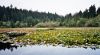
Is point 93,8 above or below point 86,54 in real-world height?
above

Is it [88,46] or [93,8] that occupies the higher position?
[93,8]

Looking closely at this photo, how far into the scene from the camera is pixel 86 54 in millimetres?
16938

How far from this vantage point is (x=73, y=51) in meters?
18.2

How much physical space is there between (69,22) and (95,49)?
163ft

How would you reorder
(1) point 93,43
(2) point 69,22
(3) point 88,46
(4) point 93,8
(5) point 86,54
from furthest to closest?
(4) point 93,8 < (2) point 69,22 < (1) point 93,43 < (3) point 88,46 < (5) point 86,54

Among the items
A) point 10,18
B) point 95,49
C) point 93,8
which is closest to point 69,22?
point 93,8

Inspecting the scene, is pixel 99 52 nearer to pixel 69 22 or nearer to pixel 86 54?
pixel 86 54

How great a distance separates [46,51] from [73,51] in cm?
262

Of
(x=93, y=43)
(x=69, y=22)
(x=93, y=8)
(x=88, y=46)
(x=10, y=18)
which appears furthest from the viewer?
(x=10, y=18)

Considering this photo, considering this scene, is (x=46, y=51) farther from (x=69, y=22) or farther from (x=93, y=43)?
(x=69, y=22)

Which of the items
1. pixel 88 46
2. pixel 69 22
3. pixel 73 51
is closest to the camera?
pixel 73 51

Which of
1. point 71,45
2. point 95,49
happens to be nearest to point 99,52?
point 95,49

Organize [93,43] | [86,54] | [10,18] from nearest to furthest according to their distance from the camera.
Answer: [86,54], [93,43], [10,18]

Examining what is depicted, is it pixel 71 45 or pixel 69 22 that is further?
pixel 69 22
